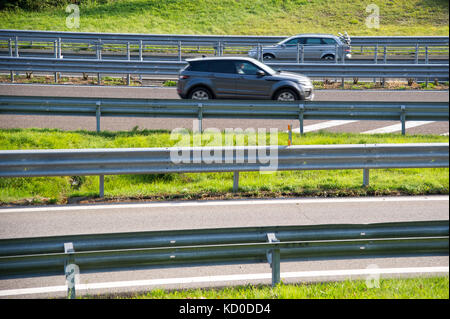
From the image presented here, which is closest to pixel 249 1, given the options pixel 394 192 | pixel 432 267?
pixel 394 192

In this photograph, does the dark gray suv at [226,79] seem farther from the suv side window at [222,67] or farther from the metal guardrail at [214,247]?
the metal guardrail at [214,247]

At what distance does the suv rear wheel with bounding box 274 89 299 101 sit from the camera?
49.9ft

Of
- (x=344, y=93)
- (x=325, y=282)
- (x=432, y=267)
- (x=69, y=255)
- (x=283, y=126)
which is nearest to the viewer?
(x=69, y=255)

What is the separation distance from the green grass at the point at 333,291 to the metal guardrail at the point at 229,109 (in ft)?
24.3

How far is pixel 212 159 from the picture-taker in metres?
8.91

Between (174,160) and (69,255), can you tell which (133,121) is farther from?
(69,255)

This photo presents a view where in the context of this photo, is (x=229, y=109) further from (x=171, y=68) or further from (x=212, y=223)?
(x=171, y=68)

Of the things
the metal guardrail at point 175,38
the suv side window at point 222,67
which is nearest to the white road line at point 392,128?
the suv side window at point 222,67

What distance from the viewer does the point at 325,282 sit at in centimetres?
571

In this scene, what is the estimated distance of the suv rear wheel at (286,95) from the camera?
15203 mm

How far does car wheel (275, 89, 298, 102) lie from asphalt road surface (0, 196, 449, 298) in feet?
21.3

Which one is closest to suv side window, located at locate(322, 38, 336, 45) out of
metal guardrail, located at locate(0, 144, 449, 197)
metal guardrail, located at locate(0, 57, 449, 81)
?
metal guardrail, located at locate(0, 57, 449, 81)

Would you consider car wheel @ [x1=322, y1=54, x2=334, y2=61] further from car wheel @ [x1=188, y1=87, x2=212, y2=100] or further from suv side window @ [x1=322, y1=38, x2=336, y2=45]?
car wheel @ [x1=188, y1=87, x2=212, y2=100]

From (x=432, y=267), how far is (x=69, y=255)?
3.94 meters
